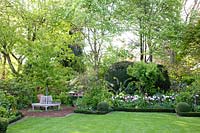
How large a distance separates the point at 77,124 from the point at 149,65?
7108 millimetres

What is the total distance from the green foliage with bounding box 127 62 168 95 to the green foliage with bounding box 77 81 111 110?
→ 2.32 meters

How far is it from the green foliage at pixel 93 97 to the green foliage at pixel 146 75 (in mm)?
2318

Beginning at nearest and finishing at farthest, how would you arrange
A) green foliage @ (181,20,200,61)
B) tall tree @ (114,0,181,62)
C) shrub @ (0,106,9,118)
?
green foliage @ (181,20,200,61) < shrub @ (0,106,9,118) < tall tree @ (114,0,181,62)

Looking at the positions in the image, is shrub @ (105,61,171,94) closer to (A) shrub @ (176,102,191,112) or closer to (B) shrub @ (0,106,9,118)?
(A) shrub @ (176,102,191,112)

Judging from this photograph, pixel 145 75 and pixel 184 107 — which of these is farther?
pixel 145 75

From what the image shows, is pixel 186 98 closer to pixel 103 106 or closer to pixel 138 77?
pixel 138 77

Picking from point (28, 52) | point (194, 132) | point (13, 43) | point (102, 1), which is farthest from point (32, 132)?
point (102, 1)

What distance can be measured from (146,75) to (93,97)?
3.60 metres

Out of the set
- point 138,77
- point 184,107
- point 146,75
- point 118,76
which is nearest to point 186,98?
point 184,107

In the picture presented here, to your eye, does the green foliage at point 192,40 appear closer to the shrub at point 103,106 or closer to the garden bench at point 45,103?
the shrub at point 103,106

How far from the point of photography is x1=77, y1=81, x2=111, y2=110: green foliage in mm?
14383

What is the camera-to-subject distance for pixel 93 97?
14.4 meters

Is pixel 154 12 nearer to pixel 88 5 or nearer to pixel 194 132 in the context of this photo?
pixel 88 5

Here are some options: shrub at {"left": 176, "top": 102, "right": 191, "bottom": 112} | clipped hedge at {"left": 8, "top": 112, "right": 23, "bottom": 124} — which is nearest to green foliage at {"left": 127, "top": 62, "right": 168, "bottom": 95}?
shrub at {"left": 176, "top": 102, "right": 191, "bottom": 112}
